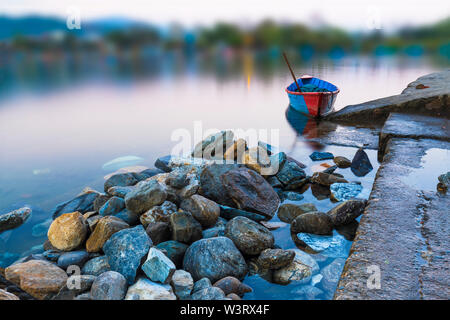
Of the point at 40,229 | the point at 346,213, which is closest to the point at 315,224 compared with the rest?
the point at 346,213

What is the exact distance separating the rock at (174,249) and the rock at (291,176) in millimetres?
2733

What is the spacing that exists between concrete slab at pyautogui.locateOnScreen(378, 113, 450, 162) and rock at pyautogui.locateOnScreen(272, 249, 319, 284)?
13.2 feet

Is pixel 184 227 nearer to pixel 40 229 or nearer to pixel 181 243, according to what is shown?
pixel 181 243

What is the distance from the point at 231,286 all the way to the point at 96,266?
138 centimetres

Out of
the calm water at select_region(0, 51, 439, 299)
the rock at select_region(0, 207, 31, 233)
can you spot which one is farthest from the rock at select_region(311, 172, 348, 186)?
the rock at select_region(0, 207, 31, 233)

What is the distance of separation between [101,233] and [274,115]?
475 inches

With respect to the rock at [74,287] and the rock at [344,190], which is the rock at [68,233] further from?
the rock at [344,190]

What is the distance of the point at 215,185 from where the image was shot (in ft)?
15.8

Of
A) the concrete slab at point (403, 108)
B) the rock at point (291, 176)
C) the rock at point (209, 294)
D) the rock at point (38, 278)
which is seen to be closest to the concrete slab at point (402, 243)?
the rock at point (209, 294)

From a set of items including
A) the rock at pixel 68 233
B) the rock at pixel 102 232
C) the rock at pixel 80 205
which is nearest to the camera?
the rock at pixel 102 232

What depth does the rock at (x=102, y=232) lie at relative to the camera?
368 centimetres

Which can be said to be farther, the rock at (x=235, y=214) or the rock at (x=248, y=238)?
the rock at (x=235, y=214)

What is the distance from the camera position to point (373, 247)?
289cm
